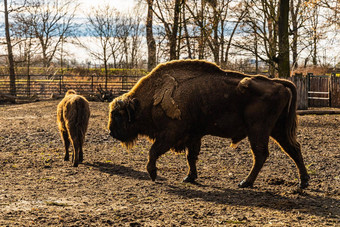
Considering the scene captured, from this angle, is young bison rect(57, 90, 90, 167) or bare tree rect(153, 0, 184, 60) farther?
bare tree rect(153, 0, 184, 60)

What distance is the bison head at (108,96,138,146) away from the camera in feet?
22.6

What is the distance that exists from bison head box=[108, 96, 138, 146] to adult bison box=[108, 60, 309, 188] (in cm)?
2

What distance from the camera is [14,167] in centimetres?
824

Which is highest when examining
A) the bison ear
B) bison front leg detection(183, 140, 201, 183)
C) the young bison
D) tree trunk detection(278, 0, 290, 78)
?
tree trunk detection(278, 0, 290, 78)

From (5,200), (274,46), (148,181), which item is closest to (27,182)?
(5,200)

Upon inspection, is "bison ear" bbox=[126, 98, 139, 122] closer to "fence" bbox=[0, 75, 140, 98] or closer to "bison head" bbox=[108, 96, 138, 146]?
"bison head" bbox=[108, 96, 138, 146]

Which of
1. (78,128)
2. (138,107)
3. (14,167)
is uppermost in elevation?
(138,107)

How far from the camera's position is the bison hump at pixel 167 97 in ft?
21.5

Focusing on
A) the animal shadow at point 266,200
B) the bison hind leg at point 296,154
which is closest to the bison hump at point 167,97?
the animal shadow at point 266,200

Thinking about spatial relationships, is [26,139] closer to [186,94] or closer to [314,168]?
[186,94]

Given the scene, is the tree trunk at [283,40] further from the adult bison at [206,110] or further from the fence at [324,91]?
the adult bison at [206,110]

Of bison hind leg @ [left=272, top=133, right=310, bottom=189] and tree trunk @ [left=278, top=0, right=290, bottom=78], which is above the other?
tree trunk @ [left=278, top=0, right=290, bottom=78]

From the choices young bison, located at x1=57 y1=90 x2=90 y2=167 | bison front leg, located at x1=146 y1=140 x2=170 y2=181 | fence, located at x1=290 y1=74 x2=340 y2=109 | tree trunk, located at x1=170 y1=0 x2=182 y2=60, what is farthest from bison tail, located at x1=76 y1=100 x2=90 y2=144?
fence, located at x1=290 y1=74 x2=340 y2=109

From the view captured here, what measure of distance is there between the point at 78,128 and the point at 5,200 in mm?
3338
